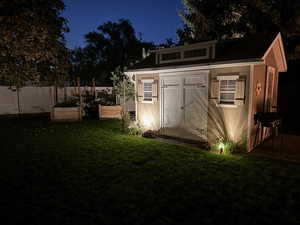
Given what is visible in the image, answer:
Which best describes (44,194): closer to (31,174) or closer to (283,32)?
(31,174)

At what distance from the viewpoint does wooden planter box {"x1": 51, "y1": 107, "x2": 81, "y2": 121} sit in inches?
451

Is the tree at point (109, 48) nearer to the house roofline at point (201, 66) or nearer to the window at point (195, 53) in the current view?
the house roofline at point (201, 66)

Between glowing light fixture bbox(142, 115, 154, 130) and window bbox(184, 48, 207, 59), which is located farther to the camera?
glowing light fixture bbox(142, 115, 154, 130)

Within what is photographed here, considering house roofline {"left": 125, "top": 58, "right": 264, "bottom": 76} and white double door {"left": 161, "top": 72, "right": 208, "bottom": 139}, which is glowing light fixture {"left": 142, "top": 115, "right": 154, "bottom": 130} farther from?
house roofline {"left": 125, "top": 58, "right": 264, "bottom": 76}

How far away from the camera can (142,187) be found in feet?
12.3

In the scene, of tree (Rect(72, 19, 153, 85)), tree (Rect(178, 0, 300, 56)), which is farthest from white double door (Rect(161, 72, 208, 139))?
tree (Rect(72, 19, 153, 85))

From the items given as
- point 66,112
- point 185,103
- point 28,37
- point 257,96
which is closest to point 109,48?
point 66,112

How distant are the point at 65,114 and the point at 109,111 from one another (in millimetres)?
2587

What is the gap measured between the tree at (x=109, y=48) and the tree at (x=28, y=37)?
21814 mm

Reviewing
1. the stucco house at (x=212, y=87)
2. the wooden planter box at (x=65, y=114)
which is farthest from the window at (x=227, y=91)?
the wooden planter box at (x=65, y=114)

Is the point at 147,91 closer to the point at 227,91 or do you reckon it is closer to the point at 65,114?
the point at 227,91

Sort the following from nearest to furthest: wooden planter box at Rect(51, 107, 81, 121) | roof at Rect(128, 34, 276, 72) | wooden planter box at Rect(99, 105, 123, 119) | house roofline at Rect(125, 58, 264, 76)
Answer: house roofline at Rect(125, 58, 264, 76)
roof at Rect(128, 34, 276, 72)
wooden planter box at Rect(51, 107, 81, 121)
wooden planter box at Rect(99, 105, 123, 119)

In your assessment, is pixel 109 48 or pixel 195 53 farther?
pixel 109 48

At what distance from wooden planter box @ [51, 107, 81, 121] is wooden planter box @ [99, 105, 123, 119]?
1.34 m
